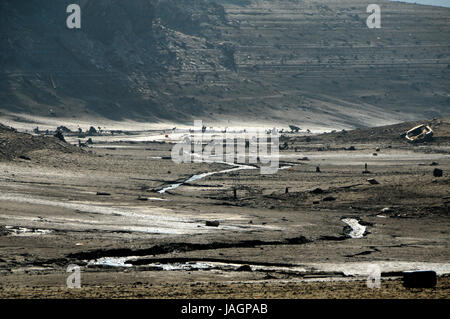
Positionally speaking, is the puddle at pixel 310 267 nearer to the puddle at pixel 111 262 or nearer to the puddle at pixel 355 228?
the puddle at pixel 111 262

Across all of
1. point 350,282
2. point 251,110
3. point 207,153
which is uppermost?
point 251,110

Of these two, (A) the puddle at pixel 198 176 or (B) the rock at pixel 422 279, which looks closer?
(B) the rock at pixel 422 279

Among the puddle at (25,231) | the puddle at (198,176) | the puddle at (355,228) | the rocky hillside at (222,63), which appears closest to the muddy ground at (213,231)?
the puddle at (25,231)

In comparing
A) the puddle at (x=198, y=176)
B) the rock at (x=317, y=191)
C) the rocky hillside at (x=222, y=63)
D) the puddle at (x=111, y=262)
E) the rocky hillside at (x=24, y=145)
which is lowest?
the puddle at (x=111, y=262)

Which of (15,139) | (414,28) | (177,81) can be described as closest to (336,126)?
(177,81)

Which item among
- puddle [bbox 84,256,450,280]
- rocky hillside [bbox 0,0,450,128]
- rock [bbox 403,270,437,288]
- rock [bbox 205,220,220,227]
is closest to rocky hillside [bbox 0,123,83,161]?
rock [bbox 205,220,220,227]

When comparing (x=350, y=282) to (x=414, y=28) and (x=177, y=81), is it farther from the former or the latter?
(x=414, y=28)

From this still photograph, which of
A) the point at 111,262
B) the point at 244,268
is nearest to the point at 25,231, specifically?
the point at 111,262
